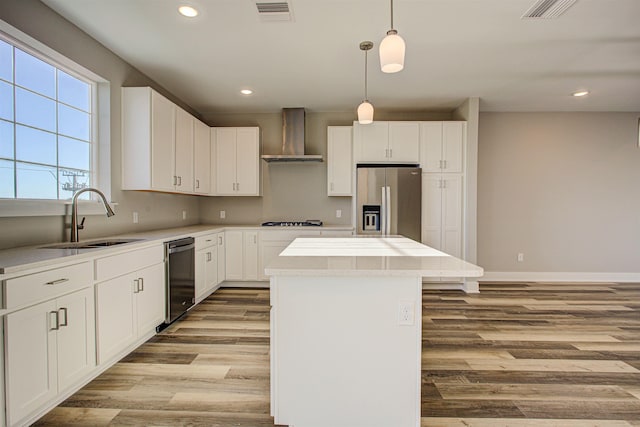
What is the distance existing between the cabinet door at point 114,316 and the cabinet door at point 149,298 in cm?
8

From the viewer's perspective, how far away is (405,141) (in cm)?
A: 430

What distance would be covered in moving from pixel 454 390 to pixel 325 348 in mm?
1029

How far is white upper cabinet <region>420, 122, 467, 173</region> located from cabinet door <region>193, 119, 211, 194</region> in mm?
3042

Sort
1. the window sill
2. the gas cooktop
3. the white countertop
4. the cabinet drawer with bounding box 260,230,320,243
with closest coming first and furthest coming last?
the white countertop < the window sill < the cabinet drawer with bounding box 260,230,320,243 < the gas cooktop

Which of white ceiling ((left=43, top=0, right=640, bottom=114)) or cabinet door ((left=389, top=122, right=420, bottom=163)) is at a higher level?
white ceiling ((left=43, top=0, right=640, bottom=114))

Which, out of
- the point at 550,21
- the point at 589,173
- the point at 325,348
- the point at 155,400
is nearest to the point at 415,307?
the point at 325,348

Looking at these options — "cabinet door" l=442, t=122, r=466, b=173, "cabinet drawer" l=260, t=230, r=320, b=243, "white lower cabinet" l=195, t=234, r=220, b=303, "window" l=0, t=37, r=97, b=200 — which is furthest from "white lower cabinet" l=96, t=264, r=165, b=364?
"cabinet door" l=442, t=122, r=466, b=173

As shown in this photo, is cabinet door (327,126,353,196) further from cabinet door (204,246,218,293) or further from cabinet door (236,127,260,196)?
cabinet door (204,246,218,293)

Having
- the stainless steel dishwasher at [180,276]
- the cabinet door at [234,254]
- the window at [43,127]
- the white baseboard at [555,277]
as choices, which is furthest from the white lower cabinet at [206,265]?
the white baseboard at [555,277]

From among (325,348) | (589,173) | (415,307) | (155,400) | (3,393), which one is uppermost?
(589,173)

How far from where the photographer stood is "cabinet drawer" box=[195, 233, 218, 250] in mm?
3506

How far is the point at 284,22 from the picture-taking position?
94.7 inches

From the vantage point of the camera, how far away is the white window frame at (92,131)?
2012 millimetres

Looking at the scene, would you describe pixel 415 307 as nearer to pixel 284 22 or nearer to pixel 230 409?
pixel 230 409
